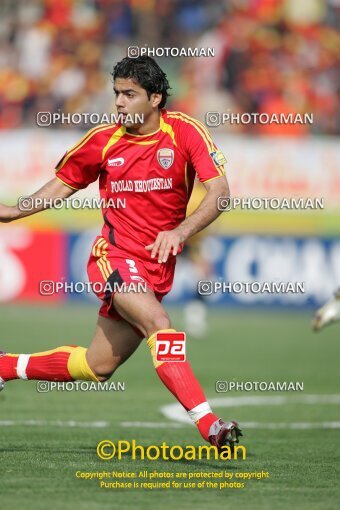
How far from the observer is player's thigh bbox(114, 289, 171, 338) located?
6041mm

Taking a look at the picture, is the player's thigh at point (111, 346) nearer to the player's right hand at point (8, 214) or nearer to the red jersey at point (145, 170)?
the red jersey at point (145, 170)

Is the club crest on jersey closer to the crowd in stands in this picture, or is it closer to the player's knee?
the player's knee

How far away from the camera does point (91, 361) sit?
255 inches

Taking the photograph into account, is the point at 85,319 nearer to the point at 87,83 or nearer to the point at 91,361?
the point at 87,83

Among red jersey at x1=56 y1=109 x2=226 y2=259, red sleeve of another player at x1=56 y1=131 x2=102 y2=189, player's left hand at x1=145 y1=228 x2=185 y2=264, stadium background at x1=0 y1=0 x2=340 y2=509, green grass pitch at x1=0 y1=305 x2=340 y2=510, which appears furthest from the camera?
stadium background at x1=0 y1=0 x2=340 y2=509

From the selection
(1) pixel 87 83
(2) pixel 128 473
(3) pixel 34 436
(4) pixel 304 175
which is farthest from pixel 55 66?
(2) pixel 128 473

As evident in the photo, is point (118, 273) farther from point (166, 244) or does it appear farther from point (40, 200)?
point (40, 200)

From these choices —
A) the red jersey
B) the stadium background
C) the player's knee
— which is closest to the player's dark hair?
the red jersey

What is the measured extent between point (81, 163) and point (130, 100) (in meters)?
0.52

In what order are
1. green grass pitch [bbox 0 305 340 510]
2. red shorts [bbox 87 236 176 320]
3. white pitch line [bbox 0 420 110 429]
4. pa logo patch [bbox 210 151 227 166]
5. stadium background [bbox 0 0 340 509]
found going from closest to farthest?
green grass pitch [bbox 0 305 340 510] → red shorts [bbox 87 236 176 320] → pa logo patch [bbox 210 151 227 166] → white pitch line [bbox 0 420 110 429] → stadium background [bbox 0 0 340 509]

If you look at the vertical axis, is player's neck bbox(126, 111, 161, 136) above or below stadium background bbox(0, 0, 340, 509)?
below

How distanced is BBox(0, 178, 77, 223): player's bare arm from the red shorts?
408 mm

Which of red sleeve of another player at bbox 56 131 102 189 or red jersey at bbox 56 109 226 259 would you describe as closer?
red jersey at bbox 56 109 226 259

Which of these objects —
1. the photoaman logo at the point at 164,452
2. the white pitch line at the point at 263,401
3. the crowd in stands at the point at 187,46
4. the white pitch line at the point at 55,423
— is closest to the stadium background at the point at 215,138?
the crowd in stands at the point at 187,46
